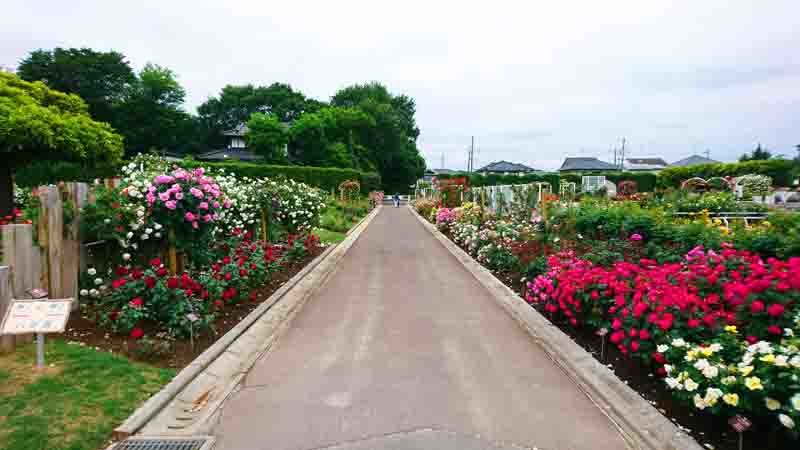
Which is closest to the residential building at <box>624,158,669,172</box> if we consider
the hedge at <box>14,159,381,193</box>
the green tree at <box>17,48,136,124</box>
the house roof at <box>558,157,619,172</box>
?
the house roof at <box>558,157,619,172</box>

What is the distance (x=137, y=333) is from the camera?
474 centimetres

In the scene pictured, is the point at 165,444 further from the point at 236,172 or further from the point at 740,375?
the point at 236,172

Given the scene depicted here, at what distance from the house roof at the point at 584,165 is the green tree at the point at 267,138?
49.3 metres

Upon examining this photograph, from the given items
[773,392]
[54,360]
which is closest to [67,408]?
[54,360]

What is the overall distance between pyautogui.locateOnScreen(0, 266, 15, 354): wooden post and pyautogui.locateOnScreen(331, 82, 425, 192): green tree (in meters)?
58.8

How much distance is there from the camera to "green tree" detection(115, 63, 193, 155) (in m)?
48.5

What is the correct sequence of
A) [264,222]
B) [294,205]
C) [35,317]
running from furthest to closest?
[294,205], [264,222], [35,317]

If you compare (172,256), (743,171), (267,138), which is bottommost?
(172,256)

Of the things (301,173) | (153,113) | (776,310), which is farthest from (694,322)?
(153,113)

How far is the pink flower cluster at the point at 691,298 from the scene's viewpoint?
11.4 ft

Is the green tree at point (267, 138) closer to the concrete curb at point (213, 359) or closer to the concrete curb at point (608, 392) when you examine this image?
the concrete curb at point (213, 359)

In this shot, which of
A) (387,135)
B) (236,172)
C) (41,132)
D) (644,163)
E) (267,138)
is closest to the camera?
(41,132)

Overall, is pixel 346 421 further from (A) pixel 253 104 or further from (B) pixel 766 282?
(A) pixel 253 104

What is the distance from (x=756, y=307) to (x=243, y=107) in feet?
232
